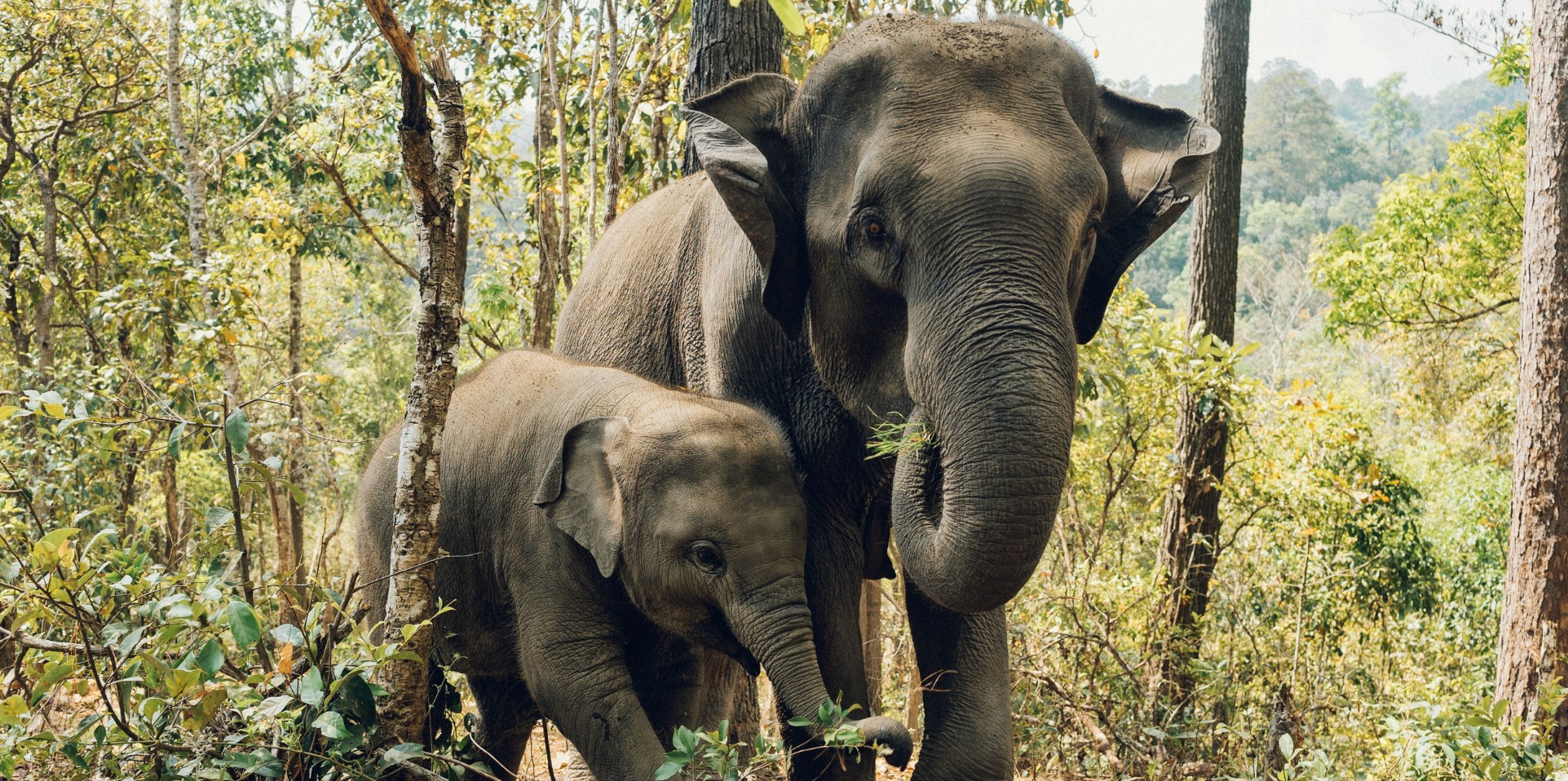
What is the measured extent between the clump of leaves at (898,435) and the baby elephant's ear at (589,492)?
819 millimetres

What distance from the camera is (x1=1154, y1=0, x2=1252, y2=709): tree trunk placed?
10.2m

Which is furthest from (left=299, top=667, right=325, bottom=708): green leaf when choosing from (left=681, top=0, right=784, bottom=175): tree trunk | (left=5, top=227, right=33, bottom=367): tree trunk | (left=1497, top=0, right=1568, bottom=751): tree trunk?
(left=5, top=227, right=33, bottom=367): tree trunk

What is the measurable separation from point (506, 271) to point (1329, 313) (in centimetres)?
1537

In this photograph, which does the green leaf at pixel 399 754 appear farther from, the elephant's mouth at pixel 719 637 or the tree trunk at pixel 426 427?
the elephant's mouth at pixel 719 637

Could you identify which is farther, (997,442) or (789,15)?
(997,442)

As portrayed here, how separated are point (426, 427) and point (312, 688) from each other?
0.82m

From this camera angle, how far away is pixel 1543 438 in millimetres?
8938

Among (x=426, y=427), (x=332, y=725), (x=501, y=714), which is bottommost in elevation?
(x=501, y=714)

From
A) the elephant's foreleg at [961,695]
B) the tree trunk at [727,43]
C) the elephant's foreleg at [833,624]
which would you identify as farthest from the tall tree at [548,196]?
the elephant's foreleg at [961,695]

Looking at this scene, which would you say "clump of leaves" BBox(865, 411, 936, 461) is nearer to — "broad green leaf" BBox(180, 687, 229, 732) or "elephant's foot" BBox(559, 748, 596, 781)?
"broad green leaf" BBox(180, 687, 229, 732)

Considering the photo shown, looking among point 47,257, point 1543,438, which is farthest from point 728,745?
point 47,257

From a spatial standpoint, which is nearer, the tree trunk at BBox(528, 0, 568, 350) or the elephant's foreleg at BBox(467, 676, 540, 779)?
the elephant's foreleg at BBox(467, 676, 540, 779)

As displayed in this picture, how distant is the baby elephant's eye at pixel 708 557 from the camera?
3.69 m

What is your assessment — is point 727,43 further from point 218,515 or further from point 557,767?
point 557,767
